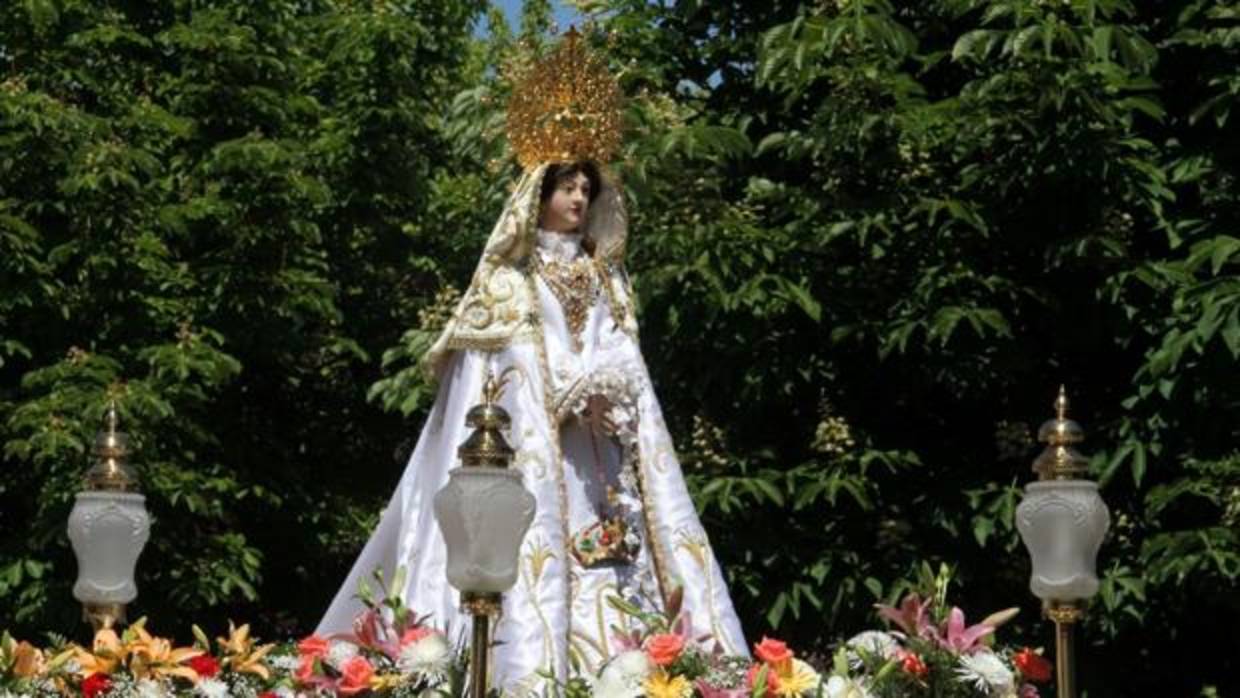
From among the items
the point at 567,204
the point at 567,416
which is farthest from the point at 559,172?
the point at 567,416

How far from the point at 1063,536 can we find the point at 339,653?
197 cm

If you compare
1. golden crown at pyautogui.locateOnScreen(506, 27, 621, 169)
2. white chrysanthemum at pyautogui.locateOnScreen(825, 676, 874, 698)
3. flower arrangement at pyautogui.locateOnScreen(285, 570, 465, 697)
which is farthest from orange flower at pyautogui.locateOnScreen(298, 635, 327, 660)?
golden crown at pyautogui.locateOnScreen(506, 27, 621, 169)

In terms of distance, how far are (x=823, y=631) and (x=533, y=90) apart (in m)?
3.05

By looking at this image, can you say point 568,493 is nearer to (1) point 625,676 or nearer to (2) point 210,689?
(2) point 210,689

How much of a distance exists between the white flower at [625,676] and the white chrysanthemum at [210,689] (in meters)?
1.03

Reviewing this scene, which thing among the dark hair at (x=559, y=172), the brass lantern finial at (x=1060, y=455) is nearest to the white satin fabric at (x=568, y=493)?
the dark hair at (x=559, y=172)

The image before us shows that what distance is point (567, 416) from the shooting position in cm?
918

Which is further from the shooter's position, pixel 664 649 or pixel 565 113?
pixel 565 113

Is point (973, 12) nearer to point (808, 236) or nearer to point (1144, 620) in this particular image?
point (808, 236)

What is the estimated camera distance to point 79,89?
1309cm

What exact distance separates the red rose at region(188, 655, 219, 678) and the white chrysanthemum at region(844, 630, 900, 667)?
5.19 feet

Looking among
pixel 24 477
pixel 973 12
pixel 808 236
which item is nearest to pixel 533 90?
pixel 808 236

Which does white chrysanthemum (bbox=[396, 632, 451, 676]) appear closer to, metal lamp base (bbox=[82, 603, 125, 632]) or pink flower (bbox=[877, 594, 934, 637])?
pink flower (bbox=[877, 594, 934, 637])

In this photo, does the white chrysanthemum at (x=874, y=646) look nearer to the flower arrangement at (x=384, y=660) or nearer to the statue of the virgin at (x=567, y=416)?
the flower arrangement at (x=384, y=660)
